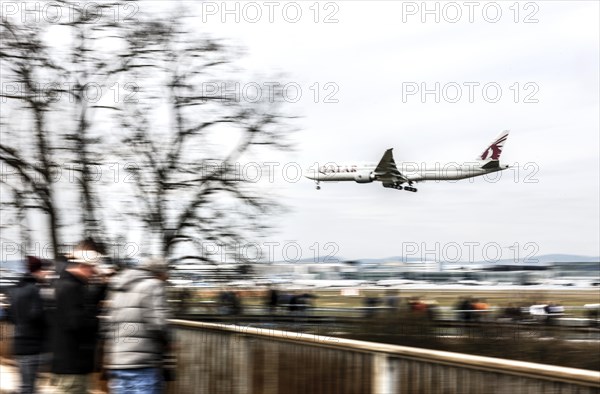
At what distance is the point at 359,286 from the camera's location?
7775 cm

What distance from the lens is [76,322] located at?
711 centimetres

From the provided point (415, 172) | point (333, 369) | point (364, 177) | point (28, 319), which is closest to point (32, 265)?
point (28, 319)

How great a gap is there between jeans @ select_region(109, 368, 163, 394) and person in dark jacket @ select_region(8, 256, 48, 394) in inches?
83.1

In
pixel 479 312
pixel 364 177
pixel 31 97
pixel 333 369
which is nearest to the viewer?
pixel 333 369

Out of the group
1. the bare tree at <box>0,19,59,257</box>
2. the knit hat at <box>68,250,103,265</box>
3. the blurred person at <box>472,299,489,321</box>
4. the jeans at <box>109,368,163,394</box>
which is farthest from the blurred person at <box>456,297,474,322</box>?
the knit hat at <box>68,250,103,265</box>

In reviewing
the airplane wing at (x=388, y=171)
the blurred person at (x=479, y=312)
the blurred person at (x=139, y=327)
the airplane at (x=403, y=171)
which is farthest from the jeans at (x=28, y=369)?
the airplane wing at (x=388, y=171)

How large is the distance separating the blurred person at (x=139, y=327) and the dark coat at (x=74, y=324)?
0.23 meters

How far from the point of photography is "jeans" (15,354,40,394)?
893 cm

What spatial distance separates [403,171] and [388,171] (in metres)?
5.20

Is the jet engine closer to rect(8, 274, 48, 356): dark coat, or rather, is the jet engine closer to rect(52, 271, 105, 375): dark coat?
rect(8, 274, 48, 356): dark coat

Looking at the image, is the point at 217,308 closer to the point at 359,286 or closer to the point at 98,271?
the point at 98,271

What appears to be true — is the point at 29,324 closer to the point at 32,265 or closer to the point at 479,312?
the point at 32,265

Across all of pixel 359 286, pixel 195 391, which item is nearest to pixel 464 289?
pixel 359 286

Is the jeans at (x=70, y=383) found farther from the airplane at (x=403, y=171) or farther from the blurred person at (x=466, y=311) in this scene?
the airplane at (x=403, y=171)
